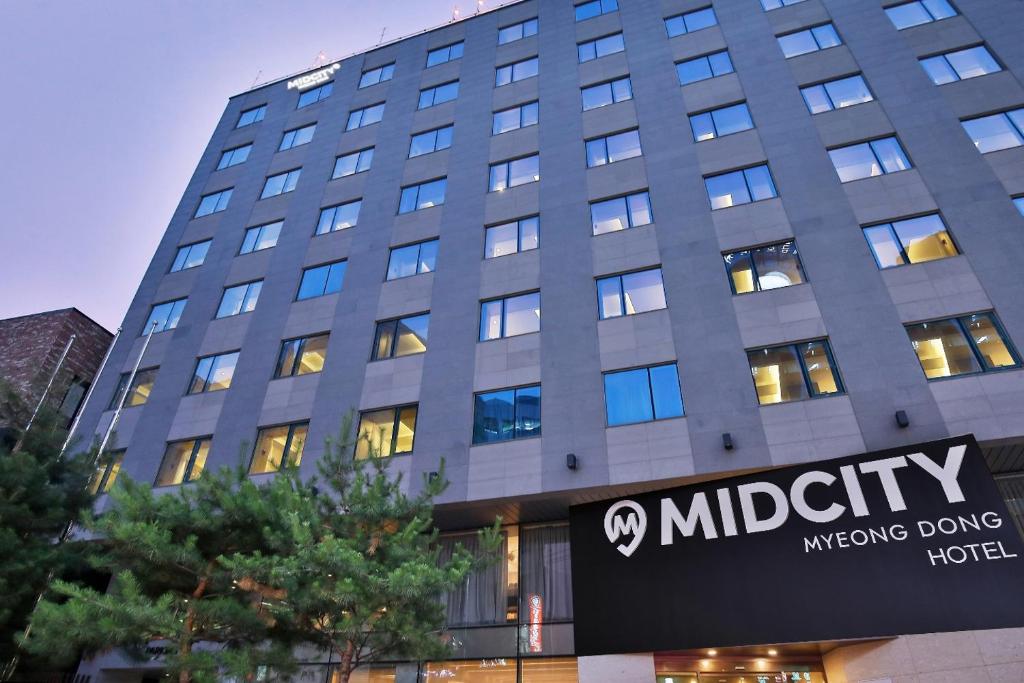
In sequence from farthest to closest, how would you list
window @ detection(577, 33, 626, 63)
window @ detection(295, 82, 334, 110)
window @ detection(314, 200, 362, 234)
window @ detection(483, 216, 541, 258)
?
1. window @ detection(295, 82, 334, 110)
2. window @ detection(577, 33, 626, 63)
3. window @ detection(314, 200, 362, 234)
4. window @ detection(483, 216, 541, 258)

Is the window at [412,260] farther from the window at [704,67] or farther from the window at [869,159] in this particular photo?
the window at [869,159]

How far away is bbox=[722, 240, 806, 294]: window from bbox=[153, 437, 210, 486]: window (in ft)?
61.4

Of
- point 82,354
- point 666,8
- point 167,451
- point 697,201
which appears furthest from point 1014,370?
point 82,354

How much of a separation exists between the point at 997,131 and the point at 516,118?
1676 cm

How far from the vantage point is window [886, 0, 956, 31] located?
21.2m

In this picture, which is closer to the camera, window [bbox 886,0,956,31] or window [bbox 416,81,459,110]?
window [bbox 886,0,956,31]

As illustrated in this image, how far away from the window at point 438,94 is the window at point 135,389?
17.1 m

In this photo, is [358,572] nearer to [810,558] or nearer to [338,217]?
[810,558]

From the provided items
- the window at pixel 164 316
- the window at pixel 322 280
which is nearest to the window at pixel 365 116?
the window at pixel 322 280

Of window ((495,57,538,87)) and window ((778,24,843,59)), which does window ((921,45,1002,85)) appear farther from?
window ((495,57,538,87))

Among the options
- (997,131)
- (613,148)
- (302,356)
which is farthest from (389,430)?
(997,131)

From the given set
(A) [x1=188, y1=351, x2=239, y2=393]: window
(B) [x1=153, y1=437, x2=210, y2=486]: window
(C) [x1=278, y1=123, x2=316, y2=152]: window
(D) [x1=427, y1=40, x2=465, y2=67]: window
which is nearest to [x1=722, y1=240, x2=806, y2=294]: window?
(A) [x1=188, y1=351, x2=239, y2=393]: window

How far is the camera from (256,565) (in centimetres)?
1023

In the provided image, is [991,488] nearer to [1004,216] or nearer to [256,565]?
[1004,216]
